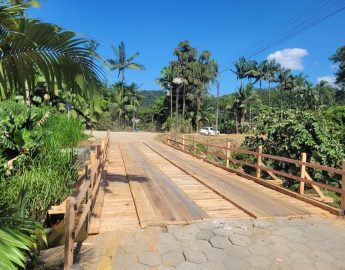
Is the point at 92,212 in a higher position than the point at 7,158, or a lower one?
lower

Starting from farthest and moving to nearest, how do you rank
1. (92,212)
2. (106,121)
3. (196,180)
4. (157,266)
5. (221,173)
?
(106,121) → (221,173) → (196,180) → (92,212) → (157,266)

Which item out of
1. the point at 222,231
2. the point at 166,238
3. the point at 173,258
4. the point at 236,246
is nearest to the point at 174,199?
the point at 222,231

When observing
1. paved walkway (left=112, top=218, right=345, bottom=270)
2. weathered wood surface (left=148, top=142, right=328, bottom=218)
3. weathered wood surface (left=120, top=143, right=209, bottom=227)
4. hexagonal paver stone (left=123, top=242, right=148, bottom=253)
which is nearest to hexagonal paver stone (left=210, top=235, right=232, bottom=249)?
paved walkway (left=112, top=218, right=345, bottom=270)

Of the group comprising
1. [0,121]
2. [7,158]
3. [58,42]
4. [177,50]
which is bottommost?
[7,158]

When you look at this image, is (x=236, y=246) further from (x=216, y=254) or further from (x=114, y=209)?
(x=114, y=209)

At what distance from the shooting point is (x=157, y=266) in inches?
163

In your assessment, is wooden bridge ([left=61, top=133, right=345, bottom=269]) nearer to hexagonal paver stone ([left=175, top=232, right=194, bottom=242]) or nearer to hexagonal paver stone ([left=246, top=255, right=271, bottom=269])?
hexagonal paver stone ([left=175, top=232, right=194, bottom=242])

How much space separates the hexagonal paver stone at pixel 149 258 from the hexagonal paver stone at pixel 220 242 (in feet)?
2.86

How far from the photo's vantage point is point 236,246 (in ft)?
15.7

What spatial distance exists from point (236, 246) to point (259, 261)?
0.51 meters

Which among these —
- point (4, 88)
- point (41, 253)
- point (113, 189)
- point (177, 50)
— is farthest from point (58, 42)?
point (177, 50)

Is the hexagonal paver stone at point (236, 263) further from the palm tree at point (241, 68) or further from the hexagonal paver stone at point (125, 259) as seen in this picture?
the palm tree at point (241, 68)

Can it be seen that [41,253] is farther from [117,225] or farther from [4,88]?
[4,88]

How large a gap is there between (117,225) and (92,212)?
0.80 metres
